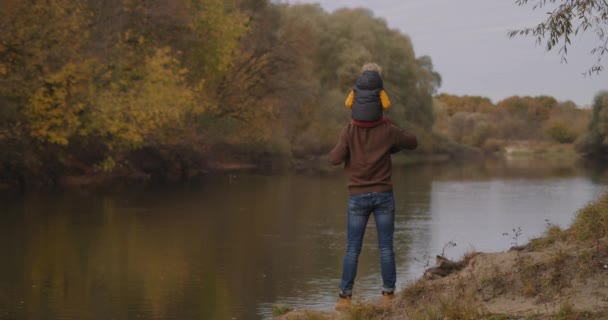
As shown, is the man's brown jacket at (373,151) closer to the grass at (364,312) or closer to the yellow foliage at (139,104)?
the grass at (364,312)

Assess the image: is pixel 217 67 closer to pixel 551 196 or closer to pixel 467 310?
pixel 551 196

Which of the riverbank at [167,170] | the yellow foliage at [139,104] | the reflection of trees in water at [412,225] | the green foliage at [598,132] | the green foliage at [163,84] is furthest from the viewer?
the green foliage at [598,132]

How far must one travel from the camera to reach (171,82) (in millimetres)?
35219

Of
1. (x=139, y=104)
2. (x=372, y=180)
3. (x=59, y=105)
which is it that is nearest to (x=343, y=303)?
(x=372, y=180)

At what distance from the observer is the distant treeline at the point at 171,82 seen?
29.6 meters

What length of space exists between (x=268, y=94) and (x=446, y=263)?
3863 centimetres

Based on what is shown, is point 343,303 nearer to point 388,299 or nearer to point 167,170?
point 388,299

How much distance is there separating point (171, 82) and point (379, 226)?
27.1 metres

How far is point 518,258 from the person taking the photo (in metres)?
8.62

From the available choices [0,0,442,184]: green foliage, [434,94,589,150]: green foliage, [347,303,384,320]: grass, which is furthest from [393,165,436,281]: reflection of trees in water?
[434,94,589,150]: green foliage

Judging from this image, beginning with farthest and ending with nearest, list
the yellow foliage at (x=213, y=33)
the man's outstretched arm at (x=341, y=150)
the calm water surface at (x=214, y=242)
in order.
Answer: the yellow foliage at (x=213, y=33) < the calm water surface at (x=214, y=242) < the man's outstretched arm at (x=341, y=150)

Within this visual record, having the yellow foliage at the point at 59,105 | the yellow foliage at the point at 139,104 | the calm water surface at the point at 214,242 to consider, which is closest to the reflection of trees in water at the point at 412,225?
the calm water surface at the point at 214,242

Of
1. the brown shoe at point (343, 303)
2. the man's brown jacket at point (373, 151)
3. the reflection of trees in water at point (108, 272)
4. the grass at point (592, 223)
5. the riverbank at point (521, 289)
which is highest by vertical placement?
the man's brown jacket at point (373, 151)

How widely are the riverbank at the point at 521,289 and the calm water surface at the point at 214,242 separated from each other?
75.9 inches
